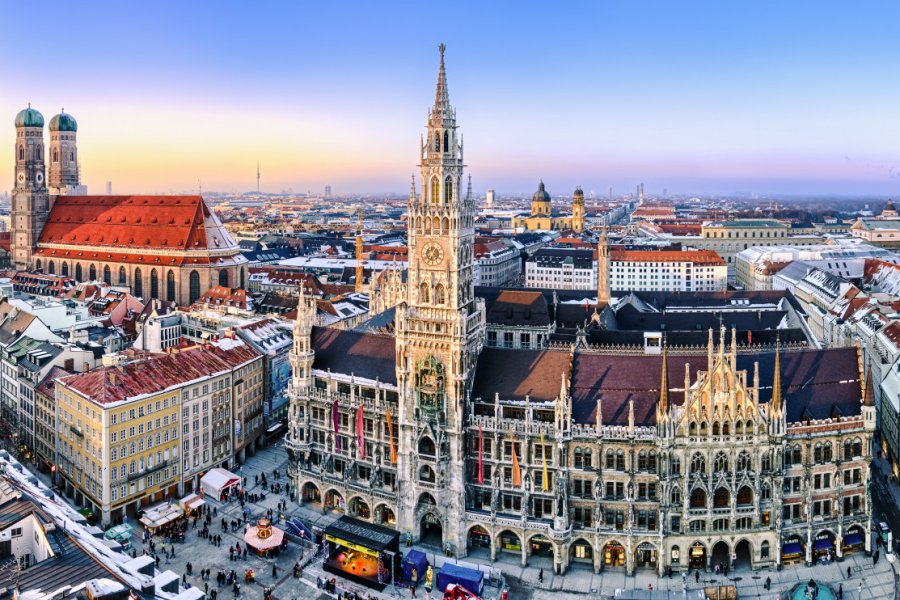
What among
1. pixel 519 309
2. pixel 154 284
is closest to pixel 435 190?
pixel 519 309

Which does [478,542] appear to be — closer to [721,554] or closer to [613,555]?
[613,555]

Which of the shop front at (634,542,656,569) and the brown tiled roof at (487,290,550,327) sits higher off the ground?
the brown tiled roof at (487,290,550,327)

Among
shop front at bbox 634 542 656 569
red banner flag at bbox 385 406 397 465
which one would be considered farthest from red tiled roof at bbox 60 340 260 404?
shop front at bbox 634 542 656 569

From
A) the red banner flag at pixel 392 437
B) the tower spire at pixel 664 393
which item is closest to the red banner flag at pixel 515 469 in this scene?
the red banner flag at pixel 392 437

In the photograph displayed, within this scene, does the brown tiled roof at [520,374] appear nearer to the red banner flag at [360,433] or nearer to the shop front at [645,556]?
the red banner flag at [360,433]

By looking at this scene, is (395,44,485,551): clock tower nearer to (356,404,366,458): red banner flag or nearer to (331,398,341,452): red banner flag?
(356,404,366,458): red banner flag

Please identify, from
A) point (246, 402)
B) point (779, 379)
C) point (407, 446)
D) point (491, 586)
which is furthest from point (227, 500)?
point (779, 379)

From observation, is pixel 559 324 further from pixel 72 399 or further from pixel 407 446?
pixel 72 399

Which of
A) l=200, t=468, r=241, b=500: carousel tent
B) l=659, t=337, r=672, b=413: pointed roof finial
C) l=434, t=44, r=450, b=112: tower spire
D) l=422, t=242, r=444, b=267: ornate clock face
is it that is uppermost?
l=434, t=44, r=450, b=112: tower spire
